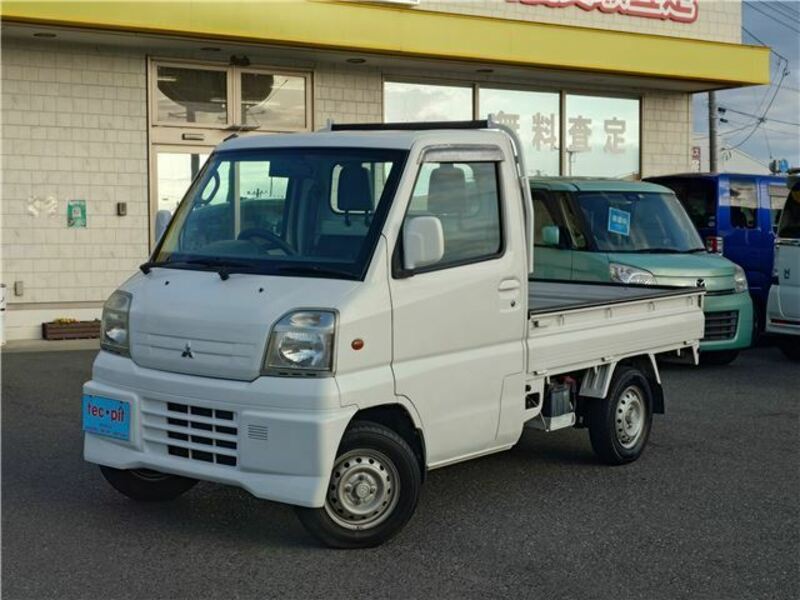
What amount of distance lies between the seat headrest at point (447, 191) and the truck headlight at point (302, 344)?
105cm

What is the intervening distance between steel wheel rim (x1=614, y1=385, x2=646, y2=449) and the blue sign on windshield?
436 centimetres

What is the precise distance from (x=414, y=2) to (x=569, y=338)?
975cm

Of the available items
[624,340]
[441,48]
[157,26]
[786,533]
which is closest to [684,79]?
[441,48]

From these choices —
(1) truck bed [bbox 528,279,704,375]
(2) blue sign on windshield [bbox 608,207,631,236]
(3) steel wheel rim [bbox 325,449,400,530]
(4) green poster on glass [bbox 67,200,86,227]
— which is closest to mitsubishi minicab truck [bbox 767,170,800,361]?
(2) blue sign on windshield [bbox 608,207,631,236]

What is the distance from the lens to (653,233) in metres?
11.7

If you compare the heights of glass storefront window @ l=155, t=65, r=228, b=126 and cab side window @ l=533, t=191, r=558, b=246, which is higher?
glass storefront window @ l=155, t=65, r=228, b=126

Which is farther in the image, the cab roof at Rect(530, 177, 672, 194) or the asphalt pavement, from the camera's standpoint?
the cab roof at Rect(530, 177, 672, 194)

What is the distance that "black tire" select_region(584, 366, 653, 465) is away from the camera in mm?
7062

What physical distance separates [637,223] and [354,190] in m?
6.65

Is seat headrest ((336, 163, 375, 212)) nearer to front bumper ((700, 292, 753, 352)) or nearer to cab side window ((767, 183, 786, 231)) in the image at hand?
front bumper ((700, 292, 753, 352))

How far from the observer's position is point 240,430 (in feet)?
16.6

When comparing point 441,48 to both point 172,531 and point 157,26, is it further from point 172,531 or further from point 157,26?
point 172,531

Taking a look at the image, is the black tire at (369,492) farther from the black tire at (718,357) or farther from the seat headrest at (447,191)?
the black tire at (718,357)

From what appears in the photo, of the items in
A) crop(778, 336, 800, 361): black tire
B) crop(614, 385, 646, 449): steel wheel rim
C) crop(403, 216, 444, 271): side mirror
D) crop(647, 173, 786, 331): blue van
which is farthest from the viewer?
crop(647, 173, 786, 331): blue van
